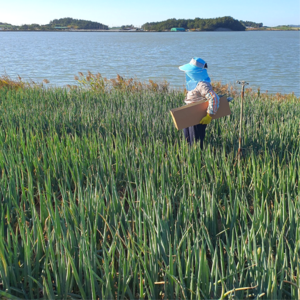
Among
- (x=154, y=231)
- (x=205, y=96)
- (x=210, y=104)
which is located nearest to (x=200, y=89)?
(x=205, y=96)

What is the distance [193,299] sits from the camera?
169 centimetres

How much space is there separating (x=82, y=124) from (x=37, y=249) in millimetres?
3053

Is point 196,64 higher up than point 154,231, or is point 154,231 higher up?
point 196,64

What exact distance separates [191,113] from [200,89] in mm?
304

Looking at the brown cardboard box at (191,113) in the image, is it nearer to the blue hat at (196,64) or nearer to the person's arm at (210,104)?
the person's arm at (210,104)

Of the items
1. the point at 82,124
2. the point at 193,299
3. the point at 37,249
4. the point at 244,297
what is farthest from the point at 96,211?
the point at 82,124

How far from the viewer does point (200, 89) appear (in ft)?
12.2

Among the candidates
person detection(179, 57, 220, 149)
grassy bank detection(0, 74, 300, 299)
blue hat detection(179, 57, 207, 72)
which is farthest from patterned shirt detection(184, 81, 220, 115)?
grassy bank detection(0, 74, 300, 299)

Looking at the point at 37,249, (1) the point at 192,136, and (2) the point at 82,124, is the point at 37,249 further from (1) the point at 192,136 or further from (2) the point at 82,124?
(2) the point at 82,124

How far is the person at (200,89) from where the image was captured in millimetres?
3617

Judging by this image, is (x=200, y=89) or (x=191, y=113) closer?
(x=191, y=113)

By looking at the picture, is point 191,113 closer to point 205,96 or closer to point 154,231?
point 205,96

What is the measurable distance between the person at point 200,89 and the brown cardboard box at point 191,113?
2.6 inches

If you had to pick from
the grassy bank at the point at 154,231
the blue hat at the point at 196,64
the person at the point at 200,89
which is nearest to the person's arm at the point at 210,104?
the person at the point at 200,89
